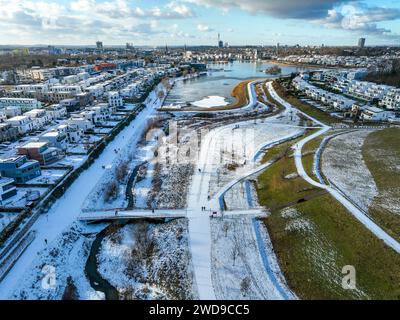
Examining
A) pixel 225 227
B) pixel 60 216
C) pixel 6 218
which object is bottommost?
pixel 225 227

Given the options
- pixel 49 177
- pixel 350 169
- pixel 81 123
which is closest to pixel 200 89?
pixel 81 123

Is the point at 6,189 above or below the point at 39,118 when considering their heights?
below

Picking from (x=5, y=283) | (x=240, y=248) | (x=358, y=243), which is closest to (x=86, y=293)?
(x=5, y=283)

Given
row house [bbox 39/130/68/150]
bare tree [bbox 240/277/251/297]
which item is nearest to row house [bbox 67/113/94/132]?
row house [bbox 39/130/68/150]

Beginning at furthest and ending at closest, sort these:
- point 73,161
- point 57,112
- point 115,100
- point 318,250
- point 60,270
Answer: point 115,100 → point 57,112 → point 73,161 → point 318,250 → point 60,270

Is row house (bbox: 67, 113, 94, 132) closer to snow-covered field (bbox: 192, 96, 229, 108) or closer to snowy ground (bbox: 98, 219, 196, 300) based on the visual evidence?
snowy ground (bbox: 98, 219, 196, 300)

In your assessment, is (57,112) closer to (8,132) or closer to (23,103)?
(23,103)

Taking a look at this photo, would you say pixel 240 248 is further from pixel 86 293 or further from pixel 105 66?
pixel 105 66
